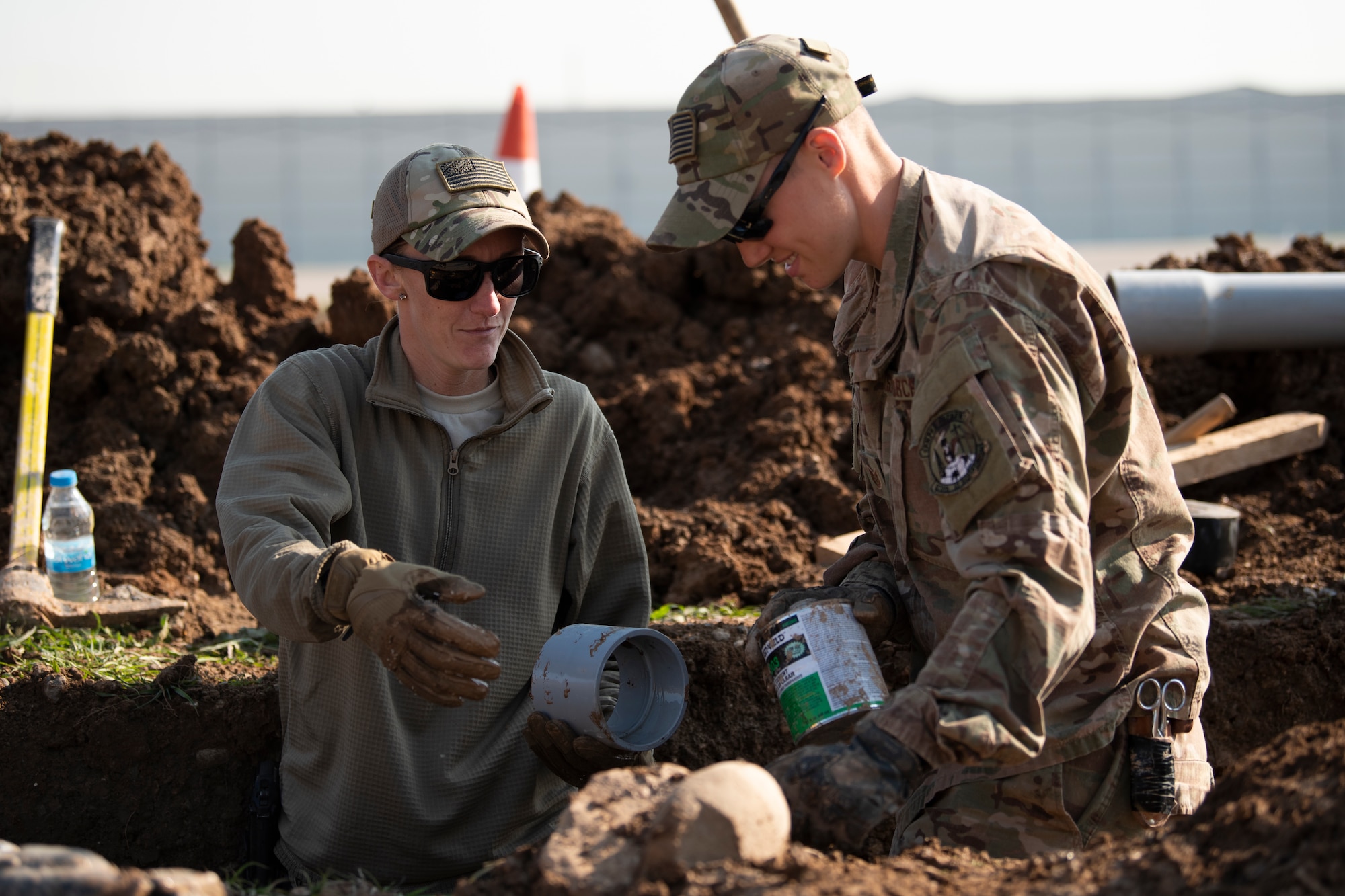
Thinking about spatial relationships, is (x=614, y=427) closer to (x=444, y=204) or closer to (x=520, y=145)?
(x=444, y=204)

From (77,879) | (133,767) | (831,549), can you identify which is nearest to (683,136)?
(77,879)

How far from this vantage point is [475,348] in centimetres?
301

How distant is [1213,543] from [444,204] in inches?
129

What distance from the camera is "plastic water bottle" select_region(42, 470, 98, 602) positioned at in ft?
14.2

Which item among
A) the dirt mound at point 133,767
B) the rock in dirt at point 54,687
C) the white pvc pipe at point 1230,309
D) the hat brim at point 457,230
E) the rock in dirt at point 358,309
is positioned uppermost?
the hat brim at point 457,230

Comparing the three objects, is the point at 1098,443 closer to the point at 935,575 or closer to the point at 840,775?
the point at 935,575

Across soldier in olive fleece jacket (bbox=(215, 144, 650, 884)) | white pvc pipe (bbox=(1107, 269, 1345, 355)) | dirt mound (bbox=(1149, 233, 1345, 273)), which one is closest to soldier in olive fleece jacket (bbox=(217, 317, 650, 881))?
soldier in olive fleece jacket (bbox=(215, 144, 650, 884))

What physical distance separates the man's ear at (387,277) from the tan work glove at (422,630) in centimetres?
91

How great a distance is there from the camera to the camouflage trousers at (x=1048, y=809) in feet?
7.77

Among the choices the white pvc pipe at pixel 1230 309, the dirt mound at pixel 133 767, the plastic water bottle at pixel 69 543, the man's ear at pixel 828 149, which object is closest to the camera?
the man's ear at pixel 828 149

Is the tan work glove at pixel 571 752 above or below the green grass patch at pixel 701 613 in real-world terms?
above

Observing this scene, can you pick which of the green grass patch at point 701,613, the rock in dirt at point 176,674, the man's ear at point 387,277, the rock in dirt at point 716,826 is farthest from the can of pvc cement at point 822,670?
the rock in dirt at point 176,674

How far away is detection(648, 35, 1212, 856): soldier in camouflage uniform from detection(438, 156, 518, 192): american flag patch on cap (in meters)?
0.79

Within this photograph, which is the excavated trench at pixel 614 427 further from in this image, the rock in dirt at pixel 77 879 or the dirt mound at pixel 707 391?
the rock in dirt at pixel 77 879
